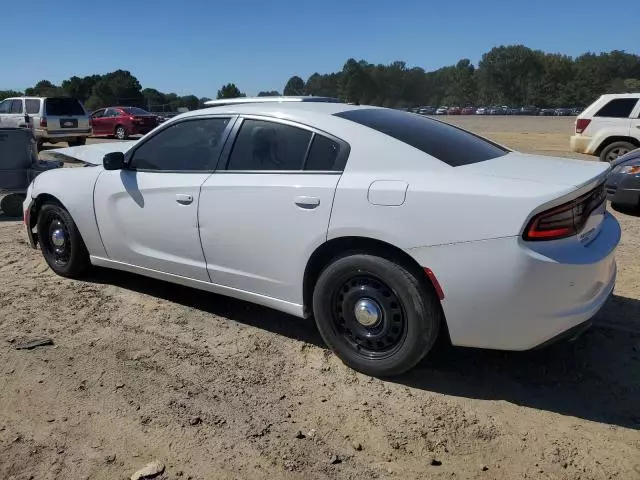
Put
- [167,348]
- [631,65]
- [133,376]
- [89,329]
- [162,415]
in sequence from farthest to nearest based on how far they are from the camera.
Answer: [631,65] → [89,329] → [167,348] → [133,376] → [162,415]

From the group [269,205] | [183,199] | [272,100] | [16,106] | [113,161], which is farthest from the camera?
[16,106]

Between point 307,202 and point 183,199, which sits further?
point 183,199

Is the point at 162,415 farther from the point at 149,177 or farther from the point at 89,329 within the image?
the point at 149,177

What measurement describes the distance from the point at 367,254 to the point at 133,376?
1578 mm

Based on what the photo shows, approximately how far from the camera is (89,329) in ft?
13.4

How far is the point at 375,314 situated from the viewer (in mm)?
3234

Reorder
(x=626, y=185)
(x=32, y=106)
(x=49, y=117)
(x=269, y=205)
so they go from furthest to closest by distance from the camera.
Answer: (x=32, y=106)
(x=49, y=117)
(x=626, y=185)
(x=269, y=205)

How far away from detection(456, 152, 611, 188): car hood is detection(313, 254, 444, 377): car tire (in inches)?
29.2

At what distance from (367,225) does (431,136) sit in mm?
911

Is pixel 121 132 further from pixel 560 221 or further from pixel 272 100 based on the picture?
pixel 560 221

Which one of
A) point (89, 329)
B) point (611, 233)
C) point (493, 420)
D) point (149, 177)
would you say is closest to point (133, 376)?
point (89, 329)

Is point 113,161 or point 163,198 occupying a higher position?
point 113,161

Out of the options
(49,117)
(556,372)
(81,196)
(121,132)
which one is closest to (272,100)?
(81,196)

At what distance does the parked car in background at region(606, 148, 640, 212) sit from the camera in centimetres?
→ 724
